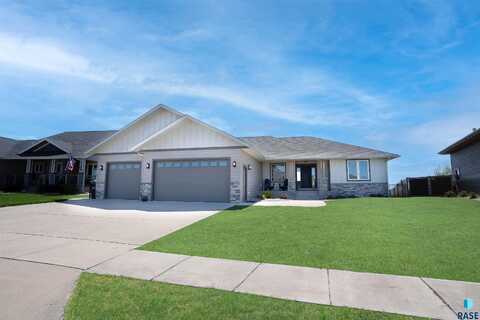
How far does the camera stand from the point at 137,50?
36.7ft

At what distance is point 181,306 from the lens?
2953 millimetres

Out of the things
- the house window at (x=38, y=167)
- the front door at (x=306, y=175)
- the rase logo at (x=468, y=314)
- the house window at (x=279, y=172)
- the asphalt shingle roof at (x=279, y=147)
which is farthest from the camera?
the house window at (x=38, y=167)

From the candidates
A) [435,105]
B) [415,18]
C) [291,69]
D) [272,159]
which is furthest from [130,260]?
[435,105]

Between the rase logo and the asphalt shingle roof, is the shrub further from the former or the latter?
the rase logo

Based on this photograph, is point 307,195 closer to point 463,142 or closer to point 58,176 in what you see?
point 463,142

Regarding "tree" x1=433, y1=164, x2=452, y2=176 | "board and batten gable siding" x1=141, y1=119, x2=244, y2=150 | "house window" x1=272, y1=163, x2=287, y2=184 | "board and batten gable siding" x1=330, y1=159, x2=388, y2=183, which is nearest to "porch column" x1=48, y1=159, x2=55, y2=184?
"board and batten gable siding" x1=141, y1=119, x2=244, y2=150

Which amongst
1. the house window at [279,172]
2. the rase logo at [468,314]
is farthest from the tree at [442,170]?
the rase logo at [468,314]

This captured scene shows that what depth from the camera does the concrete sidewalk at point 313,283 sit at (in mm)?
3016

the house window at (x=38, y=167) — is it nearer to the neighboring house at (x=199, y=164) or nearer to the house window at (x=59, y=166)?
the neighboring house at (x=199, y=164)

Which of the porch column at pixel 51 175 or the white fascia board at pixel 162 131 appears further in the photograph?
the porch column at pixel 51 175

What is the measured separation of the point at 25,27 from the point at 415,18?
14.3 meters

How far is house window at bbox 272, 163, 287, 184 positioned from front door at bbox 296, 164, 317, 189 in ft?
3.72

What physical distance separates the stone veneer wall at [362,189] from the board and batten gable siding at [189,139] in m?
8.84

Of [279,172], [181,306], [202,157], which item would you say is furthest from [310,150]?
[181,306]
